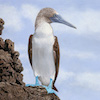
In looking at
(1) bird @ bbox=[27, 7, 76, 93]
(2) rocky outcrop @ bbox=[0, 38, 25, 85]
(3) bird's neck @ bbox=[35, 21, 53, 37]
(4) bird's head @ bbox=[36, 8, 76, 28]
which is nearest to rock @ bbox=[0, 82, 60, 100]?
(1) bird @ bbox=[27, 7, 76, 93]

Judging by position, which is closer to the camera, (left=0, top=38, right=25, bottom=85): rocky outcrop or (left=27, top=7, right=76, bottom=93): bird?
(left=27, top=7, right=76, bottom=93): bird

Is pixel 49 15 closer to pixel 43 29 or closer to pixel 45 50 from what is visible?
pixel 43 29

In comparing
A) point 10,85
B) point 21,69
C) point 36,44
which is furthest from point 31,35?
point 21,69

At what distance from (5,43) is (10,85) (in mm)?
4485

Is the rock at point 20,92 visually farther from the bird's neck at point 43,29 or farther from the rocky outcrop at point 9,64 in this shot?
the rocky outcrop at point 9,64

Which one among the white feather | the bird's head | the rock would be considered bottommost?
the rock

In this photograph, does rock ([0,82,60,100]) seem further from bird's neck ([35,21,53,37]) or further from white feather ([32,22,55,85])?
bird's neck ([35,21,53,37])

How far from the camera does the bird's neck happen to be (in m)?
7.10

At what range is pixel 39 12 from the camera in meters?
7.36

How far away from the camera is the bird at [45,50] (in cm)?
711

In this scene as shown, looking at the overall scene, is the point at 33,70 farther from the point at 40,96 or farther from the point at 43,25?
the point at 43,25

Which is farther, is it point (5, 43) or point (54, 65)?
point (5, 43)

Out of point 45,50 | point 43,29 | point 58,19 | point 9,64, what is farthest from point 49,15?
point 9,64

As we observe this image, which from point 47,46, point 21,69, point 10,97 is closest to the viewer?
point 10,97
